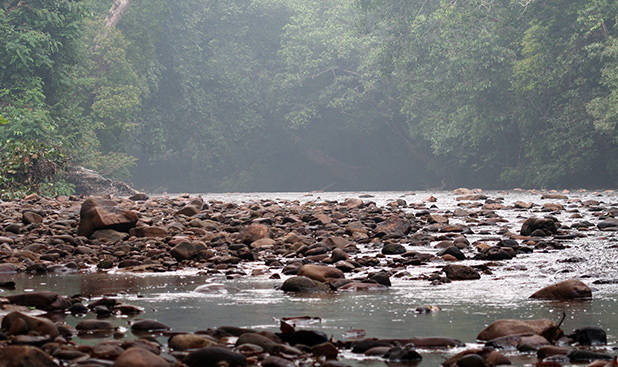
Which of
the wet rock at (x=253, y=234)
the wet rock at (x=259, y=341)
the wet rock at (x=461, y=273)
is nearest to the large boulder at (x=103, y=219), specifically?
the wet rock at (x=253, y=234)

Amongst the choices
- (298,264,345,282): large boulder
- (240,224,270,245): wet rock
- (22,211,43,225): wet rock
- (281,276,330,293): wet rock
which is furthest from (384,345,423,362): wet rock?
(22,211,43,225): wet rock

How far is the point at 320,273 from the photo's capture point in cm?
440

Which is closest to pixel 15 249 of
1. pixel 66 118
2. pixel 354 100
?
pixel 66 118

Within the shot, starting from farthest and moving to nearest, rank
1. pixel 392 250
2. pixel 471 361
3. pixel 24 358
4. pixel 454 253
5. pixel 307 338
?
pixel 392 250
pixel 454 253
pixel 307 338
pixel 471 361
pixel 24 358

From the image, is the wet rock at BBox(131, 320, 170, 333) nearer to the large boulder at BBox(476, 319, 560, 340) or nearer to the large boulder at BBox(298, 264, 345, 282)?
the large boulder at BBox(476, 319, 560, 340)

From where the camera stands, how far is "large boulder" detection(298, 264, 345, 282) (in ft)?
14.3

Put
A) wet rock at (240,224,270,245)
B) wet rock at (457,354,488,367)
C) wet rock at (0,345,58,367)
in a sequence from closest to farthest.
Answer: wet rock at (0,345,58,367), wet rock at (457,354,488,367), wet rock at (240,224,270,245)

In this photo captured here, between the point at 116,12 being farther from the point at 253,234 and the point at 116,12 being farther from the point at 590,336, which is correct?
the point at 590,336

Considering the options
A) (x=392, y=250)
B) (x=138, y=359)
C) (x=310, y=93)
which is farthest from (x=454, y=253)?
(x=310, y=93)

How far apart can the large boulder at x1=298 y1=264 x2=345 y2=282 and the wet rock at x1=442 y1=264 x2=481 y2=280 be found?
0.69m

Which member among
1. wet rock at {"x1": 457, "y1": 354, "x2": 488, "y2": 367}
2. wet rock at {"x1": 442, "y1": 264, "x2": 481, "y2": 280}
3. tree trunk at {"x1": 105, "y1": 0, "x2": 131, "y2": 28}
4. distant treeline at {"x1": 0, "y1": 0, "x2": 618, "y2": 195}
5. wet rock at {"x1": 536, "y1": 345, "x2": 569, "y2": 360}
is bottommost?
wet rock at {"x1": 442, "y1": 264, "x2": 481, "y2": 280}

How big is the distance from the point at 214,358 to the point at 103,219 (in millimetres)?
4471

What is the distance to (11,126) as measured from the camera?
53.2ft

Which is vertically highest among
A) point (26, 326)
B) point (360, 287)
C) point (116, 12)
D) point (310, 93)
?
point (116, 12)
